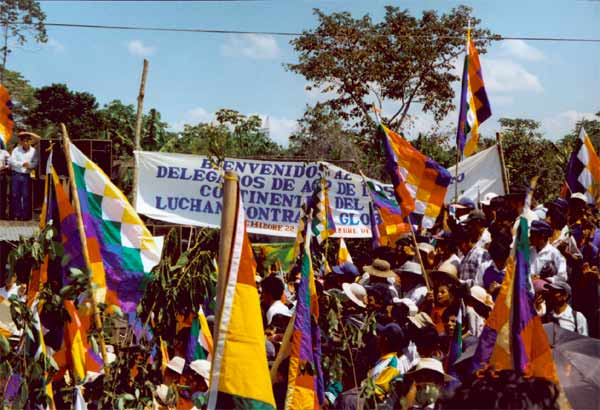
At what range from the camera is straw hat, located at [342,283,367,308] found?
18.1 ft

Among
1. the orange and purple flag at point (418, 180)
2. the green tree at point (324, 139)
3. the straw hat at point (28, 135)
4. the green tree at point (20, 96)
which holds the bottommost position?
the orange and purple flag at point (418, 180)

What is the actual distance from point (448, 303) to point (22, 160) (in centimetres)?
856

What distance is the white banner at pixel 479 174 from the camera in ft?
31.8

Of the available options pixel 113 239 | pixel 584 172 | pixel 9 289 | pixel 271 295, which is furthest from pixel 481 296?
pixel 9 289

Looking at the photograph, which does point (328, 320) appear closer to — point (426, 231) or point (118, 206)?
point (118, 206)

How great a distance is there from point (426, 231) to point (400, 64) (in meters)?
13.4

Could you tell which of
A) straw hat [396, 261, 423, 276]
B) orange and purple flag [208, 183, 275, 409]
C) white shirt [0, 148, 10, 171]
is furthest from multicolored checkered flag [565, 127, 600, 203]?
white shirt [0, 148, 10, 171]

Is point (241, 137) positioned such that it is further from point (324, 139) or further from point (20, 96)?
point (20, 96)

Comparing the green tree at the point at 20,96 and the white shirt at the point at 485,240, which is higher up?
the green tree at the point at 20,96

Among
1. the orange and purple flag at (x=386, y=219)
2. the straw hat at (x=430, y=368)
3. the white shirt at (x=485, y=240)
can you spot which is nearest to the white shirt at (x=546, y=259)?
the white shirt at (x=485, y=240)

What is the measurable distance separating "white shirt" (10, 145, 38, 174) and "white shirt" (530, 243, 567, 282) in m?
8.36

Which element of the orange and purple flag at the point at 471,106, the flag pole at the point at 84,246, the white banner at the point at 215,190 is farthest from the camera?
the white banner at the point at 215,190

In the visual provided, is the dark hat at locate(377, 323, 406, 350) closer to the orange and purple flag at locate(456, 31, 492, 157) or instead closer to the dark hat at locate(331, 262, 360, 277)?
the dark hat at locate(331, 262, 360, 277)

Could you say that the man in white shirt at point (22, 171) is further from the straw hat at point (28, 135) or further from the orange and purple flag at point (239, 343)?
the orange and purple flag at point (239, 343)
